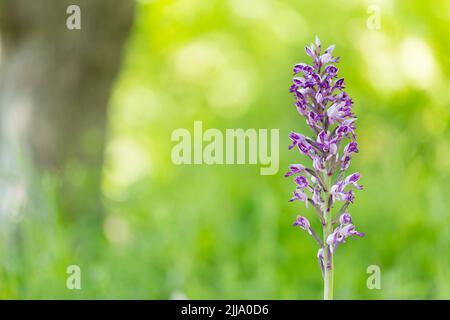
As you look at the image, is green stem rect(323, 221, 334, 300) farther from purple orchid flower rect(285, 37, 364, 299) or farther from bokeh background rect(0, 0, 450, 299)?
bokeh background rect(0, 0, 450, 299)

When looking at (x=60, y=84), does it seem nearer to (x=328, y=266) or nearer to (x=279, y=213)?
(x=279, y=213)

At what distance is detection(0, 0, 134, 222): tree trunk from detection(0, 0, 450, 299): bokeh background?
0.09 m

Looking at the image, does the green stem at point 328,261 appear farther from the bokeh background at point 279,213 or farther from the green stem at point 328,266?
the bokeh background at point 279,213

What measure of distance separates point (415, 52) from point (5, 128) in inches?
127

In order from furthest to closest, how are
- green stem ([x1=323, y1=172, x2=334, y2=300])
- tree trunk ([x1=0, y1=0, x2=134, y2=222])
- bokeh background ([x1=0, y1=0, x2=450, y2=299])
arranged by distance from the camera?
tree trunk ([x1=0, y1=0, x2=134, y2=222])
bokeh background ([x1=0, y1=0, x2=450, y2=299])
green stem ([x1=323, y1=172, x2=334, y2=300])

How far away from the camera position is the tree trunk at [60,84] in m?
5.21

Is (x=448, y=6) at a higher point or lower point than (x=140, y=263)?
higher

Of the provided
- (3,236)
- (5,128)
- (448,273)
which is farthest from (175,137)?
(448,273)

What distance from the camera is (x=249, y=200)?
5.33 meters

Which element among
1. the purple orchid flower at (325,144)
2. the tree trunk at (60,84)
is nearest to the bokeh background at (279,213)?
the tree trunk at (60,84)

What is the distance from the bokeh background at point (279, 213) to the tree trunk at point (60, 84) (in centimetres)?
9

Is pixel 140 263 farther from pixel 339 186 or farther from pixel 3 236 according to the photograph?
pixel 339 186

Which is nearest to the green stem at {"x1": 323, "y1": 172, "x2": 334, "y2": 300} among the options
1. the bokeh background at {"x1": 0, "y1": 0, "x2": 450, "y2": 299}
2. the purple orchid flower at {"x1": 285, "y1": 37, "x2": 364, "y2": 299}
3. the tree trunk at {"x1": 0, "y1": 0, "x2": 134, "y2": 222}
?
the purple orchid flower at {"x1": 285, "y1": 37, "x2": 364, "y2": 299}

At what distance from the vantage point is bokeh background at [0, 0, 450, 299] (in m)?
3.71
